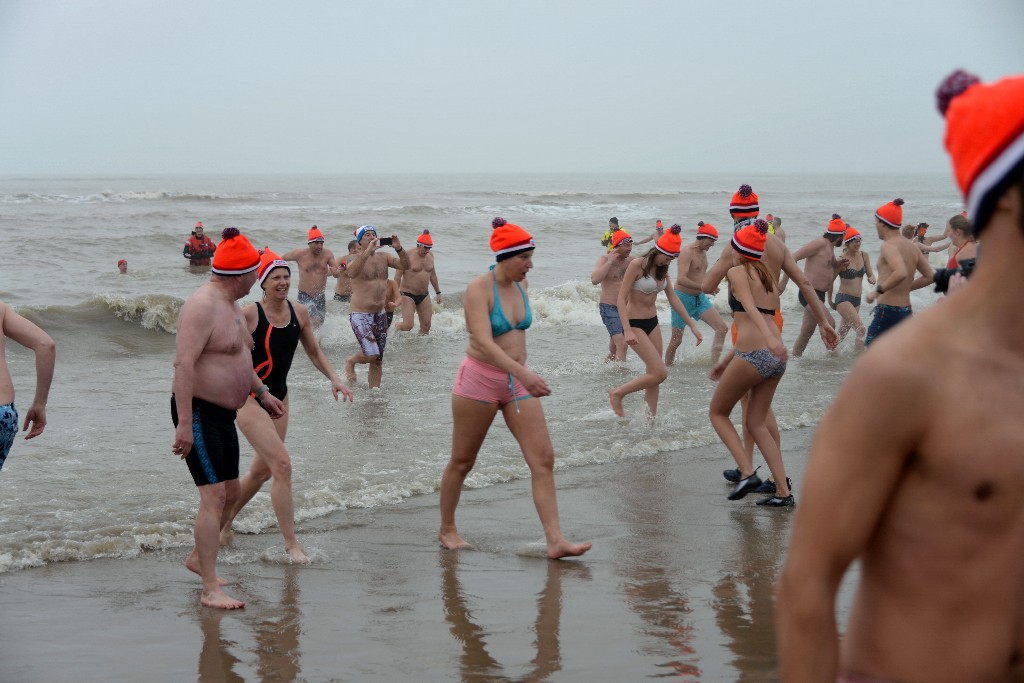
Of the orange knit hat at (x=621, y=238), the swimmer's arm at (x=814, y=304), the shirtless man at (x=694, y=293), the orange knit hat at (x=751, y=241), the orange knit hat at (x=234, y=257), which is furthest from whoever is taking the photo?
the shirtless man at (x=694, y=293)

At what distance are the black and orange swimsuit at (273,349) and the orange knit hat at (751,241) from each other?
296cm

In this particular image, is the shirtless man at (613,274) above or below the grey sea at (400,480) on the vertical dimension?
above

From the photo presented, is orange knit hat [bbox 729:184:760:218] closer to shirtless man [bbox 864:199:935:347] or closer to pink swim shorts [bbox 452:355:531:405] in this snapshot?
shirtless man [bbox 864:199:935:347]

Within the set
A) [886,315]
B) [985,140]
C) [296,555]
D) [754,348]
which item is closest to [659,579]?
[754,348]

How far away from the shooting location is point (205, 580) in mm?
5840

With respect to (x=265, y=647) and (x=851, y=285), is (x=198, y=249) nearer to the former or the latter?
(x=851, y=285)

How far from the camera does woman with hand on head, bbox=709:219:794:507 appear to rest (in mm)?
7297

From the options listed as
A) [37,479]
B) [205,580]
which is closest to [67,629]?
[205,580]

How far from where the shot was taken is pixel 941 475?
61.8 inches

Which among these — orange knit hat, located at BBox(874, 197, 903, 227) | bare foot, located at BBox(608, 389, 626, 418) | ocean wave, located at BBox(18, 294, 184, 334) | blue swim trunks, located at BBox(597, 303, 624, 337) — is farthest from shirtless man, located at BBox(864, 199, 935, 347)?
ocean wave, located at BBox(18, 294, 184, 334)

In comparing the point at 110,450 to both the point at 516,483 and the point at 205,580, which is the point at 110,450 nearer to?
the point at 516,483

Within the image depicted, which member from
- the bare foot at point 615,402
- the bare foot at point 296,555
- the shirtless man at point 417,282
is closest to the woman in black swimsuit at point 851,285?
the shirtless man at point 417,282

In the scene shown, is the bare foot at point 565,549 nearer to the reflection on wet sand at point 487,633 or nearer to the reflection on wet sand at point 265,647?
the reflection on wet sand at point 487,633

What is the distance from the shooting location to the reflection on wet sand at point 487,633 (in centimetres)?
480
